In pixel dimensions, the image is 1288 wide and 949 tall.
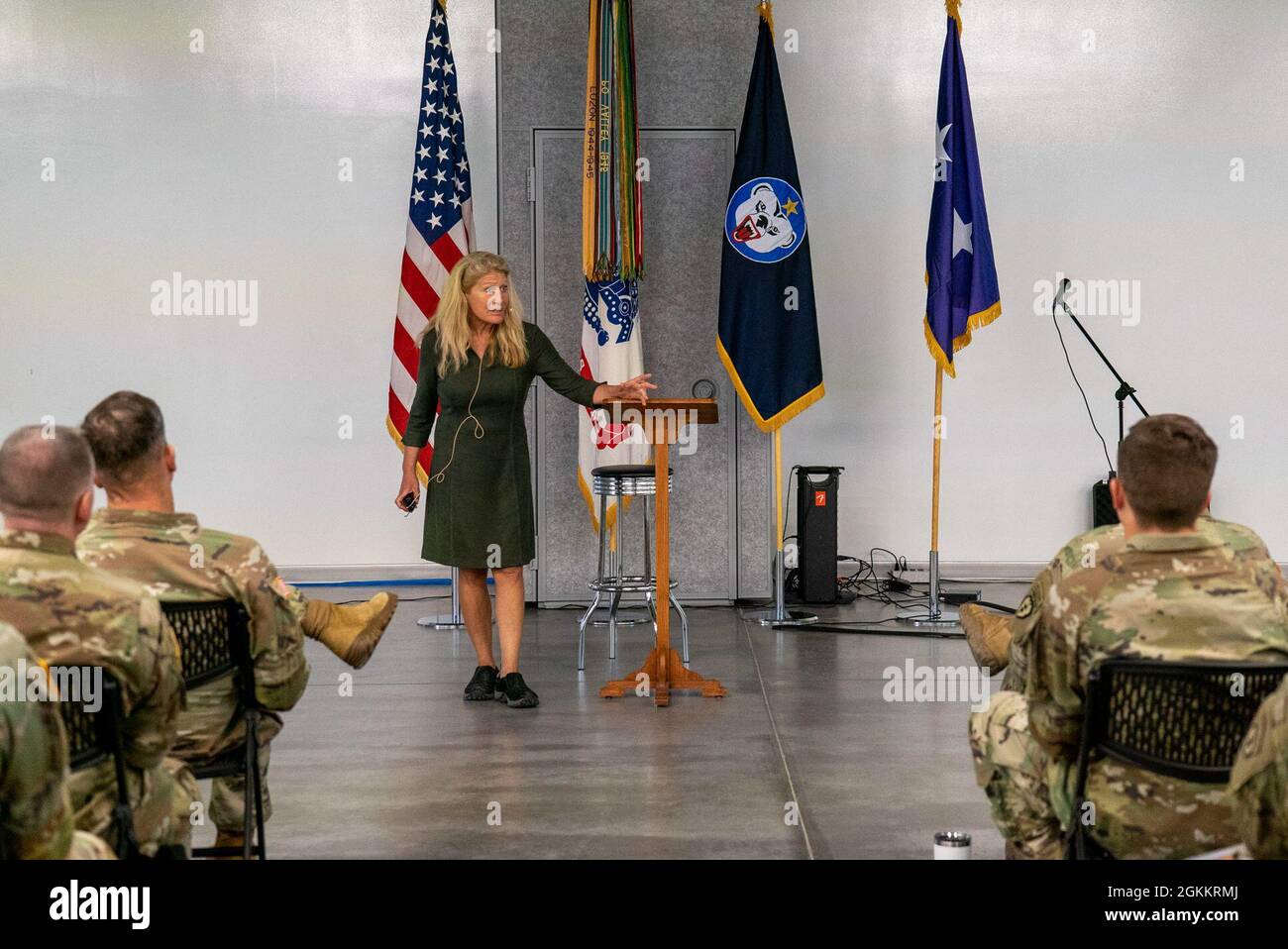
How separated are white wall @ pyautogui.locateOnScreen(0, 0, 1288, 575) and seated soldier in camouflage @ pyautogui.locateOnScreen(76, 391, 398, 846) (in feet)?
17.6

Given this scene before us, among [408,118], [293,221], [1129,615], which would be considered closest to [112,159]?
[293,221]

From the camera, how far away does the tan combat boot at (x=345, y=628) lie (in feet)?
9.08

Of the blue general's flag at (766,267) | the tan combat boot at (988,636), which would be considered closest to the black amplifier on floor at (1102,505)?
the blue general's flag at (766,267)

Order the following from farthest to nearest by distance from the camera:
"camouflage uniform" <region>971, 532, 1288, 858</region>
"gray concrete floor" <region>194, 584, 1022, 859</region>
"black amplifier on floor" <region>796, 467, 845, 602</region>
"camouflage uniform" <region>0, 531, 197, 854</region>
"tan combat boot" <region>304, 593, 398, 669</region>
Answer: "black amplifier on floor" <region>796, 467, 845, 602</region>, "gray concrete floor" <region>194, 584, 1022, 859</region>, "tan combat boot" <region>304, 593, 398, 669</region>, "camouflage uniform" <region>971, 532, 1288, 858</region>, "camouflage uniform" <region>0, 531, 197, 854</region>

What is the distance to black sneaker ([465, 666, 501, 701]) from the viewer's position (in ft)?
16.1

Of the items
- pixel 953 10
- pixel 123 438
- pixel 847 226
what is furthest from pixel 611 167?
pixel 123 438

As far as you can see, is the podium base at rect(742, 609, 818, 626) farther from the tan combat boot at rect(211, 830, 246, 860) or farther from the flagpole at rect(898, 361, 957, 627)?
the tan combat boot at rect(211, 830, 246, 860)

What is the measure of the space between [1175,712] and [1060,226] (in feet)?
20.8

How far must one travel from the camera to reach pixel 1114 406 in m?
7.95

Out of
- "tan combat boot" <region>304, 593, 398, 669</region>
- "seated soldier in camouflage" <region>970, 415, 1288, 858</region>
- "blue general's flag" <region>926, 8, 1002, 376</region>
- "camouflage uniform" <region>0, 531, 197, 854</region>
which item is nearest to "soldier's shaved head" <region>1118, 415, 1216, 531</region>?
"seated soldier in camouflage" <region>970, 415, 1288, 858</region>

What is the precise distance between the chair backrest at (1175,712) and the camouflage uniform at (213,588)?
150 cm

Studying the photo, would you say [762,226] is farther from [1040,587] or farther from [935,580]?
[1040,587]
